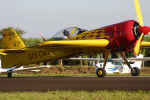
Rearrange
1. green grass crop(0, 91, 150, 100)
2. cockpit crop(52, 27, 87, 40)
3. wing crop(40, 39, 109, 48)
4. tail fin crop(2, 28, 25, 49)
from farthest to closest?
1. tail fin crop(2, 28, 25, 49)
2. cockpit crop(52, 27, 87, 40)
3. wing crop(40, 39, 109, 48)
4. green grass crop(0, 91, 150, 100)

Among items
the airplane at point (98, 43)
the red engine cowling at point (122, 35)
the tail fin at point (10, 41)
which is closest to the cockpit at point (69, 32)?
the airplane at point (98, 43)

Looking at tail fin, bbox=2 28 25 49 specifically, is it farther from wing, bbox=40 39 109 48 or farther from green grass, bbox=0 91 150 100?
green grass, bbox=0 91 150 100

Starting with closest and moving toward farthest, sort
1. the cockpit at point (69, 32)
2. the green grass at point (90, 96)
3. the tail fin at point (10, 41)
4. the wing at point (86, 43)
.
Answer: the green grass at point (90, 96)
the wing at point (86, 43)
the cockpit at point (69, 32)
the tail fin at point (10, 41)

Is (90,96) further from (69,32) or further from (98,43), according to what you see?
(69,32)

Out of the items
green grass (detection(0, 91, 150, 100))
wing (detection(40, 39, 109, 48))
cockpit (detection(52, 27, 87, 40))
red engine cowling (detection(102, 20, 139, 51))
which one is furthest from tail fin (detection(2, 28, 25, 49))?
green grass (detection(0, 91, 150, 100))

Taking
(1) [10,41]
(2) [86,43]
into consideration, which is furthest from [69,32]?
(1) [10,41]

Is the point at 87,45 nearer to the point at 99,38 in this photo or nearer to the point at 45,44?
the point at 99,38

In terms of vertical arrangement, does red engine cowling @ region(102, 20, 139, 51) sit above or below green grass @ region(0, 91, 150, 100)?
above

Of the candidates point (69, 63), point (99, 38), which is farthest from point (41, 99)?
point (69, 63)

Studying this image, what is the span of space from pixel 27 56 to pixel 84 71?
1395cm

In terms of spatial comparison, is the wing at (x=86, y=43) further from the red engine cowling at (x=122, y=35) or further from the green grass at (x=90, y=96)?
the green grass at (x=90, y=96)

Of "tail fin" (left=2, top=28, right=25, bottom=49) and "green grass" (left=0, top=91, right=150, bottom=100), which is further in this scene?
"tail fin" (left=2, top=28, right=25, bottom=49)

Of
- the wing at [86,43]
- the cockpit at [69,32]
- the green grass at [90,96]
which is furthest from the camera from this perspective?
the cockpit at [69,32]

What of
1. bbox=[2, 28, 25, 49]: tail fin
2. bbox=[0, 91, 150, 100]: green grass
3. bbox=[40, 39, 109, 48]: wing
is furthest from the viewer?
bbox=[2, 28, 25, 49]: tail fin
